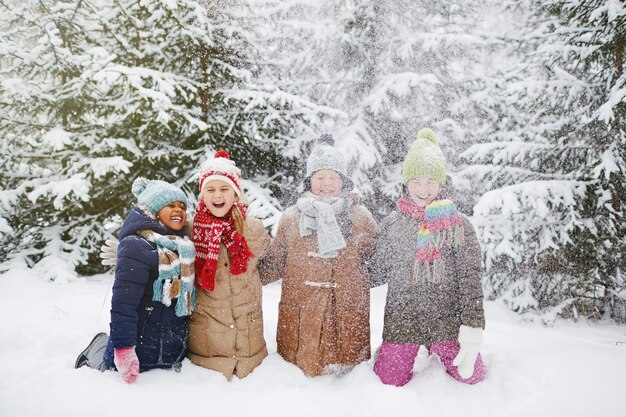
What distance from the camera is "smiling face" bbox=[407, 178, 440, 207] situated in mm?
3422

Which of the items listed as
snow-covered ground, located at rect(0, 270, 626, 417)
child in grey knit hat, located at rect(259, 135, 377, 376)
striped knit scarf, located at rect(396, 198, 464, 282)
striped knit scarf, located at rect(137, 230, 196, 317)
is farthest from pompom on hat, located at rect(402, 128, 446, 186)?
striped knit scarf, located at rect(137, 230, 196, 317)

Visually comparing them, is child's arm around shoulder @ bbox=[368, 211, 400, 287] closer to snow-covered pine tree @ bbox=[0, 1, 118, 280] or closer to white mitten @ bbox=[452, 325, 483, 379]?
white mitten @ bbox=[452, 325, 483, 379]

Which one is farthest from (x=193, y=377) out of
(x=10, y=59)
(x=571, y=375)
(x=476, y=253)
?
(x=10, y=59)

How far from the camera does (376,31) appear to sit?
8211mm

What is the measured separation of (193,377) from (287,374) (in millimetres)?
774

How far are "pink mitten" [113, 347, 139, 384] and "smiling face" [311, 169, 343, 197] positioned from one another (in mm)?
1960

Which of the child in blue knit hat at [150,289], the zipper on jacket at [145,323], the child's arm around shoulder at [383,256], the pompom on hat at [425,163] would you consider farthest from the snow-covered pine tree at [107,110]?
the pompom on hat at [425,163]

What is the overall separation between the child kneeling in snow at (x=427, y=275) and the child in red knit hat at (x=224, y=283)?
1.20 meters

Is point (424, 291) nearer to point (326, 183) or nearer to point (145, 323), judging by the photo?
point (326, 183)

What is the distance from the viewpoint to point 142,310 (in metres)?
3.07

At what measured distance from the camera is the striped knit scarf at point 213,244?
322 centimetres

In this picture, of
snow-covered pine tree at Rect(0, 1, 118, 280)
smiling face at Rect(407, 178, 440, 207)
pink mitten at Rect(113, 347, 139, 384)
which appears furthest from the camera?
snow-covered pine tree at Rect(0, 1, 118, 280)

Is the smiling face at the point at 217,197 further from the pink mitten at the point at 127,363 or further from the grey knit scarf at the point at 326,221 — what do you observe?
the pink mitten at the point at 127,363

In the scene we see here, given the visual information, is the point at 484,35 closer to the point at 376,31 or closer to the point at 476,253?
the point at 376,31
